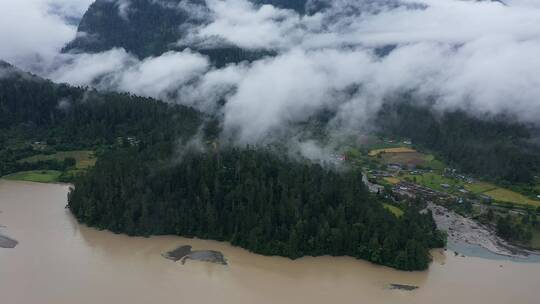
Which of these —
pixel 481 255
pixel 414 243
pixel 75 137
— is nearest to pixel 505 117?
pixel 481 255

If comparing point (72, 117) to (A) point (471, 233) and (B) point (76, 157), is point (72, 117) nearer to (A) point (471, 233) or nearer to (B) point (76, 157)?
(B) point (76, 157)

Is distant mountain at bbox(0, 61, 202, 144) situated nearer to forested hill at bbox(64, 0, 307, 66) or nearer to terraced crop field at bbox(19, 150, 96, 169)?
terraced crop field at bbox(19, 150, 96, 169)

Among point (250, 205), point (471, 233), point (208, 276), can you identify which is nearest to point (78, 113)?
point (250, 205)

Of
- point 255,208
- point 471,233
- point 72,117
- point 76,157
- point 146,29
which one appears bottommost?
point 471,233

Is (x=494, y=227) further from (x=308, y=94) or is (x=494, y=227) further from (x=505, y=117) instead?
(x=308, y=94)

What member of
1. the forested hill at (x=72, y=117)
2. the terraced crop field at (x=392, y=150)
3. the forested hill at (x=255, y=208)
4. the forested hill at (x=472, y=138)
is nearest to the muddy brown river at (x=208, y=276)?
the forested hill at (x=255, y=208)

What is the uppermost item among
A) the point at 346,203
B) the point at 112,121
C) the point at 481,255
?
the point at 112,121

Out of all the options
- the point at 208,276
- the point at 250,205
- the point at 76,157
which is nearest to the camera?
the point at 208,276
